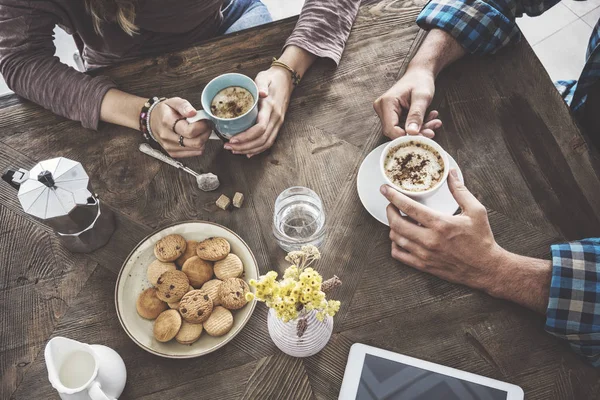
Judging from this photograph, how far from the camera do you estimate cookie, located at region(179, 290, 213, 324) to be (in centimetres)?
91

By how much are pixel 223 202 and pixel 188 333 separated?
0.31 metres

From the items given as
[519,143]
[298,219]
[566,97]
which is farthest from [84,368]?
[566,97]

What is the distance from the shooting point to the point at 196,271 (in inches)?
37.6

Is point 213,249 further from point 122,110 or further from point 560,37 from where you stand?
point 560,37

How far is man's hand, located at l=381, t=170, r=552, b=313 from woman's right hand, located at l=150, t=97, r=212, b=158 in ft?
1.51

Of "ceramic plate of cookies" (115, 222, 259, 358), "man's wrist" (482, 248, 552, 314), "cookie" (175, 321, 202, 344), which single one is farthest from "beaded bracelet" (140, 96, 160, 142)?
"man's wrist" (482, 248, 552, 314)

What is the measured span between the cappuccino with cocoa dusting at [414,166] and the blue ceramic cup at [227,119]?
33 cm

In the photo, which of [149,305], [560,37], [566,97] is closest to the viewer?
[149,305]

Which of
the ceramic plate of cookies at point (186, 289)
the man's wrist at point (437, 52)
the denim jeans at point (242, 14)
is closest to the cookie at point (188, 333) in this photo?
the ceramic plate of cookies at point (186, 289)

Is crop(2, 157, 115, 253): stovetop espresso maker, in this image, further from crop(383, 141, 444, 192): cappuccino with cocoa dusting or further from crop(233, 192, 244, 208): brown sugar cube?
crop(383, 141, 444, 192): cappuccino with cocoa dusting

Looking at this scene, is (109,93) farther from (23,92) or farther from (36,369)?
(36,369)

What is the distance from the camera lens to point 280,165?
1.11 metres

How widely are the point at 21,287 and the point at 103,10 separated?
0.72 m

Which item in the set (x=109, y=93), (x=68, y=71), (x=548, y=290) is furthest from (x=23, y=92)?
(x=548, y=290)
